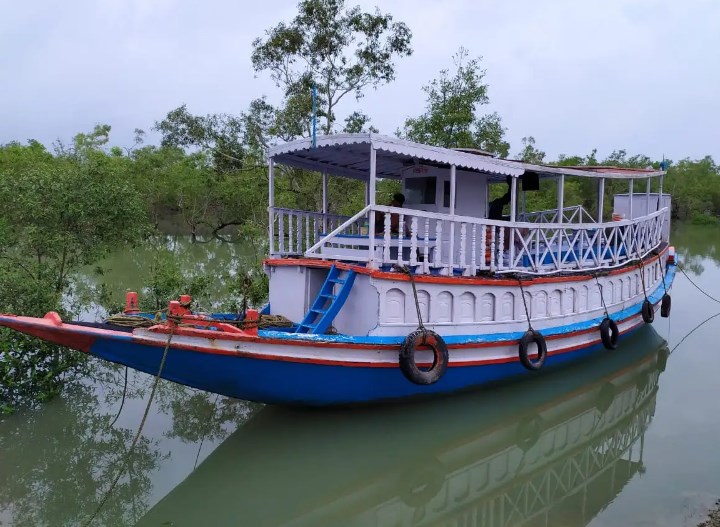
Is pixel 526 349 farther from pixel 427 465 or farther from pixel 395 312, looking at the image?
pixel 427 465

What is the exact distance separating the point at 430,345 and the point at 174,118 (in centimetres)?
1252

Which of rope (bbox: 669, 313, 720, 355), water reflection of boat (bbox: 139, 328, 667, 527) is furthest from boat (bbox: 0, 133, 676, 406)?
rope (bbox: 669, 313, 720, 355)

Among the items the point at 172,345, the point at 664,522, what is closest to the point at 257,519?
the point at 172,345

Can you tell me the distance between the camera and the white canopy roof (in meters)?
6.32

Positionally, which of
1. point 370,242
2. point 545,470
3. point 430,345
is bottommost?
point 545,470

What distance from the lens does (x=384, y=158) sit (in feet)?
26.8

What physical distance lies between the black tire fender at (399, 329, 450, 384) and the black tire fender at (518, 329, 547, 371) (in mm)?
1326

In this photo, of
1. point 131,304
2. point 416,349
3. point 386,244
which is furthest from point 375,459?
point 131,304

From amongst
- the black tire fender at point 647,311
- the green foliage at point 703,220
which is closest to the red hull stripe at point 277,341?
the black tire fender at point 647,311

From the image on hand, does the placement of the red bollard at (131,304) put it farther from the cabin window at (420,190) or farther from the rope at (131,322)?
the cabin window at (420,190)

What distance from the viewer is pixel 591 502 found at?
5383 millimetres

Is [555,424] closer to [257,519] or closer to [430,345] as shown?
[430,345]

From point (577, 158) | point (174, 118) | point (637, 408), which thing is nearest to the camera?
point (637, 408)

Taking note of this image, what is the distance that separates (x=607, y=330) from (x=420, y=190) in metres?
3.65
